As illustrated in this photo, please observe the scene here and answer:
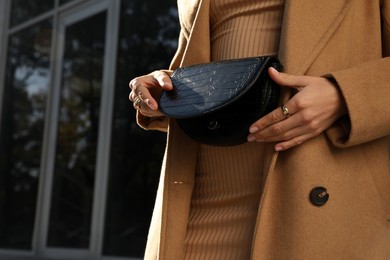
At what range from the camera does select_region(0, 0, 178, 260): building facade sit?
5.77m

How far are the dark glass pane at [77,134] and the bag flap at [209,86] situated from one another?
16.3 ft

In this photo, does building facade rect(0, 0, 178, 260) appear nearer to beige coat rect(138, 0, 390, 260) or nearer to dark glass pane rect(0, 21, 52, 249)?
dark glass pane rect(0, 21, 52, 249)

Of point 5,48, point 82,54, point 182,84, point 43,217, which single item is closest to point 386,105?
point 182,84

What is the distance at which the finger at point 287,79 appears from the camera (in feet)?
4.12

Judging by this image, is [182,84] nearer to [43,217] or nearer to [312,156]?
[312,156]

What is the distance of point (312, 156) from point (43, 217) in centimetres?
610

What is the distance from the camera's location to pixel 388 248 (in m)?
1.29

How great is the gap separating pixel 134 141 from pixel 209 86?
4.51 m

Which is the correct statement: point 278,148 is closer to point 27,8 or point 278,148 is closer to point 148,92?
point 148,92

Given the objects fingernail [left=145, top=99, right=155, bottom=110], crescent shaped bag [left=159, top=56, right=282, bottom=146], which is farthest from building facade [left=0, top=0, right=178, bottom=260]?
crescent shaped bag [left=159, top=56, right=282, bottom=146]

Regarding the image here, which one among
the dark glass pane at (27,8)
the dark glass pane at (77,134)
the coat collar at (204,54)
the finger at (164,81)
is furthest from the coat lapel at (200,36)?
the dark glass pane at (27,8)

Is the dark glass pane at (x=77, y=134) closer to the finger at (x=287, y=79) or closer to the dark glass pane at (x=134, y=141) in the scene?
the dark glass pane at (x=134, y=141)

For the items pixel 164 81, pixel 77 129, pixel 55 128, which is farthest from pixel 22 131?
pixel 164 81

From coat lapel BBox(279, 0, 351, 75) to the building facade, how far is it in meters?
4.18
